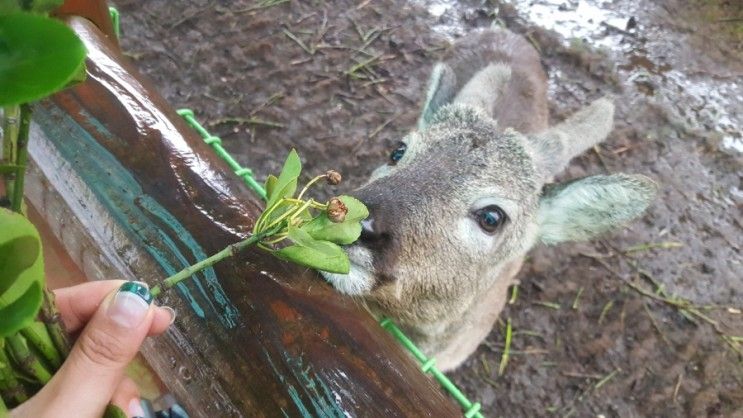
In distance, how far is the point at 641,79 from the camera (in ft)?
18.2

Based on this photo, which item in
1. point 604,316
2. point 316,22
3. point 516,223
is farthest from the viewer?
point 316,22

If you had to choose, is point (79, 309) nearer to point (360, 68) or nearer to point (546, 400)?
point (546, 400)

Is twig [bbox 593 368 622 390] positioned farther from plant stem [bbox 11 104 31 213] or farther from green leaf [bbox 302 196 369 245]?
plant stem [bbox 11 104 31 213]

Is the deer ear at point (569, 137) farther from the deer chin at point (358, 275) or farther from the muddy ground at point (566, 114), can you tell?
the deer chin at point (358, 275)

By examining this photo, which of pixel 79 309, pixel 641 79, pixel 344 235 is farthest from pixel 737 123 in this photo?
pixel 79 309

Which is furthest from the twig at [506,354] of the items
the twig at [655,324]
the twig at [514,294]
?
the twig at [655,324]

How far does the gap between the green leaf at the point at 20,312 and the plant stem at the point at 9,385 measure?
28 cm

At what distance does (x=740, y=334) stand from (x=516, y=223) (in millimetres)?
2283

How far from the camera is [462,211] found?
2.70m

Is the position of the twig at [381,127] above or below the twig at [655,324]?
above

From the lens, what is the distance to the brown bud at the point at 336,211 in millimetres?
1481

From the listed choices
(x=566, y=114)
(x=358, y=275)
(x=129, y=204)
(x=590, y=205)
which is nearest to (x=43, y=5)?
(x=129, y=204)

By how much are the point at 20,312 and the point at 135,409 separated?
74 cm

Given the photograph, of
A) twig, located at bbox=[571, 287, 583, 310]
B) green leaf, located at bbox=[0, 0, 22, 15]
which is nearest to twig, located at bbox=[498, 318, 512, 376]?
twig, located at bbox=[571, 287, 583, 310]
